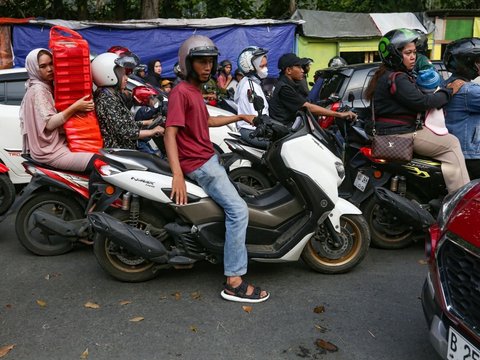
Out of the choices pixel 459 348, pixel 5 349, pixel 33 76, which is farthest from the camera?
pixel 33 76

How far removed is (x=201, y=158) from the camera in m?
3.87

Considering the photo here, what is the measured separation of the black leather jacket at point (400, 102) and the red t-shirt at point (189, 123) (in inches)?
68.8

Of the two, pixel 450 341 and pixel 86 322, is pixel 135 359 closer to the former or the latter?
pixel 86 322

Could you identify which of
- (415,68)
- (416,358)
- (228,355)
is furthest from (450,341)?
(415,68)

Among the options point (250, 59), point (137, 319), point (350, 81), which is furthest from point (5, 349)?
point (350, 81)

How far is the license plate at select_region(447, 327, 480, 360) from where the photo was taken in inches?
89.6

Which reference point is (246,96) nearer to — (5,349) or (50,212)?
(50,212)

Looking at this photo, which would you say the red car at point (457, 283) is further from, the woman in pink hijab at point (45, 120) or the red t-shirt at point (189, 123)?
the woman in pink hijab at point (45, 120)

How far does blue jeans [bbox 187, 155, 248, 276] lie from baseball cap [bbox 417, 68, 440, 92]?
1.98 metres

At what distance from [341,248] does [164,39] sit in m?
10.1

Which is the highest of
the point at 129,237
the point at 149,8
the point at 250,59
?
the point at 149,8

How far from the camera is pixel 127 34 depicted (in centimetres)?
1284

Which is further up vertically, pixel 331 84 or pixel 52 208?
pixel 331 84

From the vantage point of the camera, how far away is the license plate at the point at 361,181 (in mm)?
4832
